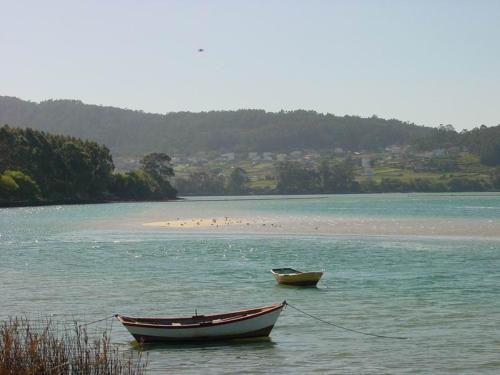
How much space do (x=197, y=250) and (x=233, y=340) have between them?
144 ft

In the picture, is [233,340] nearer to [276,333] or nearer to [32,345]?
[276,333]

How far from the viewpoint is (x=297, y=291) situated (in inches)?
1884

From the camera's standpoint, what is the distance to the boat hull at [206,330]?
32.2m

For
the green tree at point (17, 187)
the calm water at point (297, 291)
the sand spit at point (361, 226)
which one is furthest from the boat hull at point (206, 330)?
the green tree at point (17, 187)

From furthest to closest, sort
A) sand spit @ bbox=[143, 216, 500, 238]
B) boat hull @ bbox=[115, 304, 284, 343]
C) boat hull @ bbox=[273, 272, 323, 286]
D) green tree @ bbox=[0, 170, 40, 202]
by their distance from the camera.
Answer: green tree @ bbox=[0, 170, 40, 202] → sand spit @ bbox=[143, 216, 500, 238] → boat hull @ bbox=[273, 272, 323, 286] → boat hull @ bbox=[115, 304, 284, 343]

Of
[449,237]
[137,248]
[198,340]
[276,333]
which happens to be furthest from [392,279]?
[449,237]

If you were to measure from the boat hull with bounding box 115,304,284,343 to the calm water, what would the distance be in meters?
0.40

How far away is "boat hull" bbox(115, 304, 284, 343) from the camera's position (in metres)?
32.2

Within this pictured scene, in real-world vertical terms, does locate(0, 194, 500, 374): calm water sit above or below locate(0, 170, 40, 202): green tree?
below

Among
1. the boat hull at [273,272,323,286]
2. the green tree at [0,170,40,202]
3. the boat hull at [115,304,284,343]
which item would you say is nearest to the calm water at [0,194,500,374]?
the boat hull at [115,304,284,343]

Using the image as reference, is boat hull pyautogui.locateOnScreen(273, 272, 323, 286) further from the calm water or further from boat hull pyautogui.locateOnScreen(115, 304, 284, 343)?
boat hull pyautogui.locateOnScreen(115, 304, 284, 343)

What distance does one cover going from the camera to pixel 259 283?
5203 centimetres

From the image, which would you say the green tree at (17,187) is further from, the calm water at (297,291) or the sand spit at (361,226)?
the calm water at (297,291)

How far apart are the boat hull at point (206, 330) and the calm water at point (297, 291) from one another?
1.30 feet
